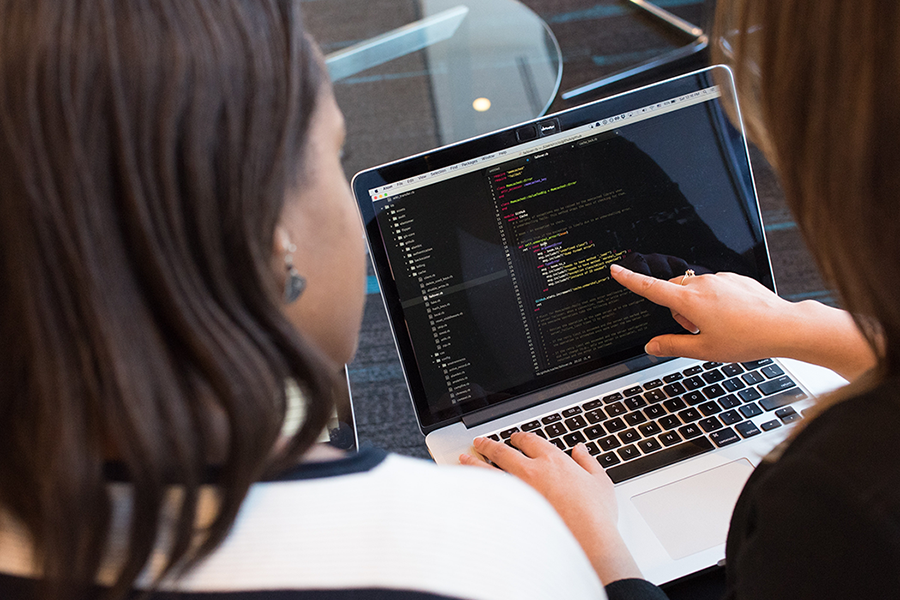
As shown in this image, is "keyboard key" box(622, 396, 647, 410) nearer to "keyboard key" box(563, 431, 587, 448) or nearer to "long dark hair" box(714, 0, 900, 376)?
"keyboard key" box(563, 431, 587, 448)

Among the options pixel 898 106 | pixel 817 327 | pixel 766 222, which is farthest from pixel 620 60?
pixel 898 106

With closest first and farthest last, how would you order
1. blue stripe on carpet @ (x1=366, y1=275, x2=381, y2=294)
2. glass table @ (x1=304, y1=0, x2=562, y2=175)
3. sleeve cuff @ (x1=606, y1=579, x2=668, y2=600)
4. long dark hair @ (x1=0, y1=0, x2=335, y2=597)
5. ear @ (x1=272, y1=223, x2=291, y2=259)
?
1. long dark hair @ (x1=0, y1=0, x2=335, y2=597)
2. ear @ (x1=272, y1=223, x2=291, y2=259)
3. sleeve cuff @ (x1=606, y1=579, x2=668, y2=600)
4. blue stripe on carpet @ (x1=366, y1=275, x2=381, y2=294)
5. glass table @ (x1=304, y1=0, x2=562, y2=175)

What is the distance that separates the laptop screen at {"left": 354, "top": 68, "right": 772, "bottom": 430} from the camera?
0.83 meters

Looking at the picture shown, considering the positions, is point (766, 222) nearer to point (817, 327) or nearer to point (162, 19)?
point (817, 327)

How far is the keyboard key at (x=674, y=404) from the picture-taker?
87 centimetres

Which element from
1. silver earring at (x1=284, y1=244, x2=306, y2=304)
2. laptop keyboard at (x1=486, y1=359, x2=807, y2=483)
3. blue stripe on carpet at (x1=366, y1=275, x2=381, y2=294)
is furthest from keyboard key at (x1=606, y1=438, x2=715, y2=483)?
blue stripe on carpet at (x1=366, y1=275, x2=381, y2=294)

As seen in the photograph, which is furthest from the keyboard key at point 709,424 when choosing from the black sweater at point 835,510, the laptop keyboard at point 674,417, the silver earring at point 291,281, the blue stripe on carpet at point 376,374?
the blue stripe on carpet at point 376,374

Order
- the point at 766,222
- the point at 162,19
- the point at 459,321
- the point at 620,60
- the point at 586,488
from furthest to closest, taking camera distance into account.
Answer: the point at 620,60 < the point at 766,222 < the point at 459,321 < the point at 586,488 < the point at 162,19

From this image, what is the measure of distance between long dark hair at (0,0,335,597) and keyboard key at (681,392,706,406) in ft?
1.98

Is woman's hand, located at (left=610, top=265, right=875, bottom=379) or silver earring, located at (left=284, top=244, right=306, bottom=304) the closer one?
silver earring, located at (left=284, top=244, right=306, bottom=304)

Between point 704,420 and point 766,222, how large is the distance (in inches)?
38.8

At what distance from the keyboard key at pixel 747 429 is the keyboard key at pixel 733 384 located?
5cm

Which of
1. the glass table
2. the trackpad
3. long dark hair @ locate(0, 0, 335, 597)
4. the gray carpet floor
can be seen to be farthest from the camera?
the glass table

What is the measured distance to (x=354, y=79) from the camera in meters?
1.93
